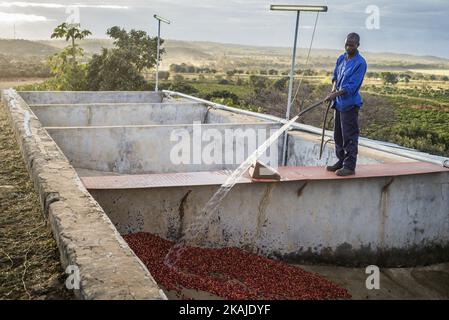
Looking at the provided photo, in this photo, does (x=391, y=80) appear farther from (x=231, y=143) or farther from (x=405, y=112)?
(x=231, y=143)

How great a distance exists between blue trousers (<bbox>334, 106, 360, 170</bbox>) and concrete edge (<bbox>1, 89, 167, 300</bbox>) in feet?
10.1

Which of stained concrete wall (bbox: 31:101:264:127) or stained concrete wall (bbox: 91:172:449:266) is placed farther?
stained concrete wall (bbox: 31:101:264:127)

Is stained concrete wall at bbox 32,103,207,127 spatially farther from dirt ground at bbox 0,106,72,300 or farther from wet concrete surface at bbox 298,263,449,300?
wet concrete surface at bbox 298,263,449,300

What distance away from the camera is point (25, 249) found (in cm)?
344

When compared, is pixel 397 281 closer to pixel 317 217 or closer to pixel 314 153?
pixel 317 217

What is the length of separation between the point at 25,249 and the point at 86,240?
561 millimetres

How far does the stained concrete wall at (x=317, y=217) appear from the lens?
568 centimetres

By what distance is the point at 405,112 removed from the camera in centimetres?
4281

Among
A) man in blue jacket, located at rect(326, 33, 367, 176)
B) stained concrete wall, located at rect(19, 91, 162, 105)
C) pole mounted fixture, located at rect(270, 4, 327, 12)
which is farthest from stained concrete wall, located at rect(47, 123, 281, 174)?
stained concrete wall, located at rect(19, 91, 162, 105)

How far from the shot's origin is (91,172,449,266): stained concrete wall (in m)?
5.68

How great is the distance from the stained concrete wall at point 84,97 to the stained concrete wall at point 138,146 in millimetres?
6860

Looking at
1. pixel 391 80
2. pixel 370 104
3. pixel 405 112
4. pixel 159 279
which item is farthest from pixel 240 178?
pixel 391 80

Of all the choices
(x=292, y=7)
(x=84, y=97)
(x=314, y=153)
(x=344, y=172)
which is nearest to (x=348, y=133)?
(x=344, y=172)

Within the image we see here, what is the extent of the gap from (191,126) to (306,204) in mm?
4129
